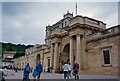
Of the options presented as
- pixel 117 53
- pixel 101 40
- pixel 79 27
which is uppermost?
pixel 79 27

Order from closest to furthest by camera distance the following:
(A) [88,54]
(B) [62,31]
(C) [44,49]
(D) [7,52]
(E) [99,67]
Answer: (E) [99,67], (A) [88,54], (B) [62,31], (C) [44,49], (D) [7,52]

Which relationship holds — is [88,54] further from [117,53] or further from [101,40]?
[117,53]

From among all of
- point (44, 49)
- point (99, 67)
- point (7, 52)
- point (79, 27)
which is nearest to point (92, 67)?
point (99, 67)

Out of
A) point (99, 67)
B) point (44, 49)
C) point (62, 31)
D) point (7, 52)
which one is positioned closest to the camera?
point (99, 67)

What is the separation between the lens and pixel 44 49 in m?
46.3

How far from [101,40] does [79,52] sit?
4.33 m

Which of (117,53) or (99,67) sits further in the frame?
(99,67)

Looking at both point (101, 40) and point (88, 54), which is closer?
point (101, 40)

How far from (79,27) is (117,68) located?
918 cm

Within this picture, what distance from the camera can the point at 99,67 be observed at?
2630cm

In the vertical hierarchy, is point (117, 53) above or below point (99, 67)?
above

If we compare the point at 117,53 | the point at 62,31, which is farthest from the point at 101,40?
the point at 62,31

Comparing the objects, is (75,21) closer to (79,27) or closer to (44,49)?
(79,27)

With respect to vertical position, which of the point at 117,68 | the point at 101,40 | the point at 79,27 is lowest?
the point at 117,68
